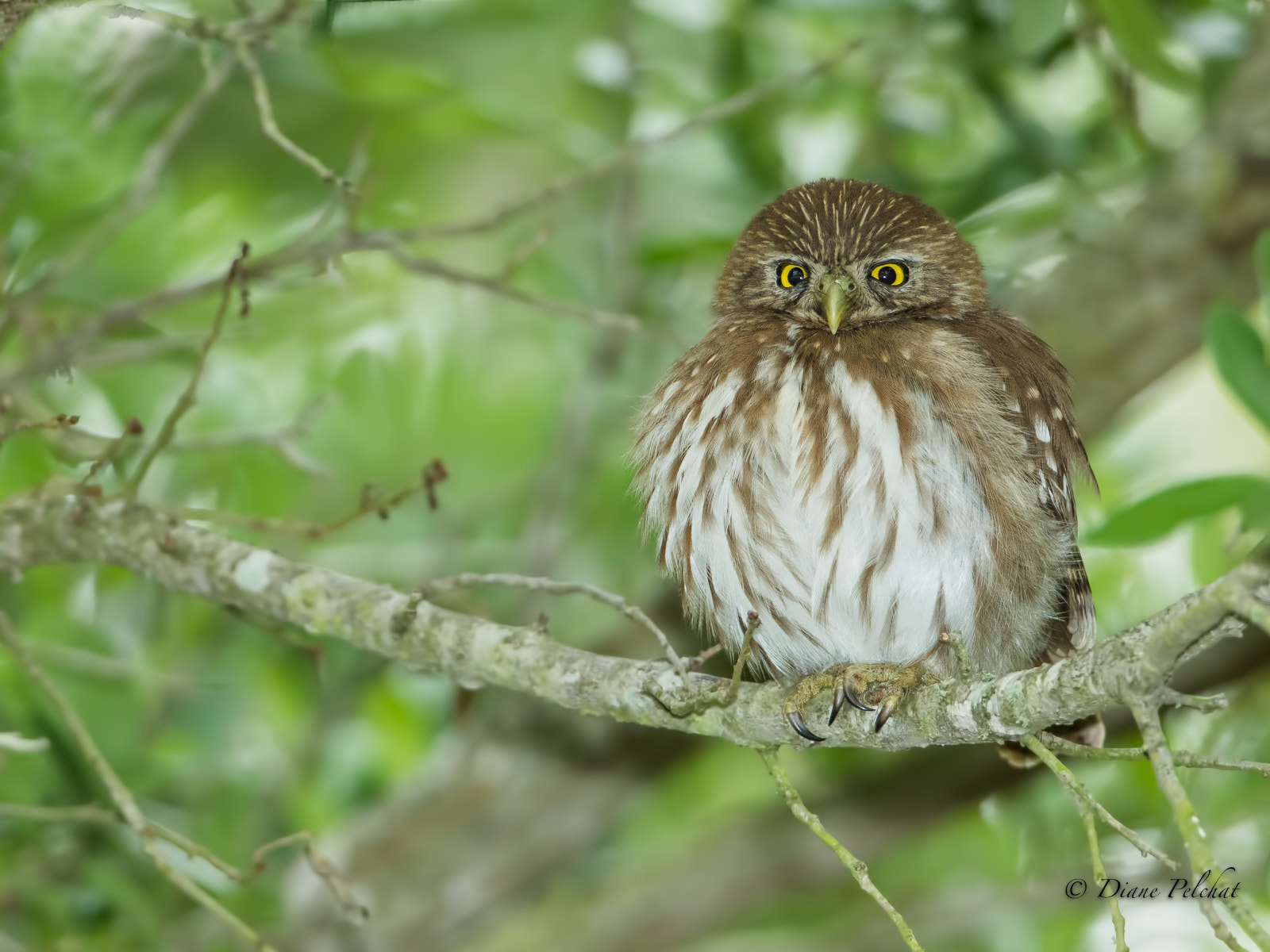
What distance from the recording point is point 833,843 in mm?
2477

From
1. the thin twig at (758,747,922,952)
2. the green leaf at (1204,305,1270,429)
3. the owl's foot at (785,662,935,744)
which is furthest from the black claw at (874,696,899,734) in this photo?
the green leaf at (1204,305,1270,429)

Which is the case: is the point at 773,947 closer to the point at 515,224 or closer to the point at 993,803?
the point at 993,803

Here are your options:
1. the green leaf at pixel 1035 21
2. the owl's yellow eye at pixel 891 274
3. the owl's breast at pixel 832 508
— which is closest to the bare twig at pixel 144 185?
the owl's breast at pixel 832 508

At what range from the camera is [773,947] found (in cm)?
510

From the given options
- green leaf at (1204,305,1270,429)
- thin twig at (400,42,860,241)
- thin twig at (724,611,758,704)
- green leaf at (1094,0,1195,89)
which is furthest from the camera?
green leaf at (1094,0,1195,89)

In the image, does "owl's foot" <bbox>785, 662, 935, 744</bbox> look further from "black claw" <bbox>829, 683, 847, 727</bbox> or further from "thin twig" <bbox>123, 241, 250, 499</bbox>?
"thin twig" <bbox>123, 241, 250, 499</bbox>

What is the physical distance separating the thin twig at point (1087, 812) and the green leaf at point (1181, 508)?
0.38 metres

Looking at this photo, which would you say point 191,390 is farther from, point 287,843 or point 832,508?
point 832,508

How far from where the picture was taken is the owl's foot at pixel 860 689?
2.94 meters

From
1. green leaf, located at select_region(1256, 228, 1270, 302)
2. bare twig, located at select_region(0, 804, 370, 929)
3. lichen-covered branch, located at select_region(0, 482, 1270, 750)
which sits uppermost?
green leaf, located at select_region(1256, 228, 1270, 302)

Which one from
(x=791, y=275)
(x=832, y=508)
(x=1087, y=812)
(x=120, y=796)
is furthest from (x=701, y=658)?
(x=791, y=275)

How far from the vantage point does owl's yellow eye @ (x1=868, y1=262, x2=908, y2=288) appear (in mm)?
3787

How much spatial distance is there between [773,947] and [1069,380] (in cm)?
238

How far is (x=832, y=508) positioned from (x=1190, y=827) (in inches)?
60.7
